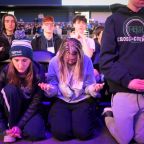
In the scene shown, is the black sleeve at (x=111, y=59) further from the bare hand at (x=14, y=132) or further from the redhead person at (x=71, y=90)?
the bare hand at (x=14, y=132)

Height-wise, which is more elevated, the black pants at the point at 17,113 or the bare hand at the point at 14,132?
the black pants at the point at 17,113

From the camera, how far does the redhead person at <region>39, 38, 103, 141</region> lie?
8.07 ft

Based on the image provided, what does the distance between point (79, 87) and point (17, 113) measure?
1.78ft

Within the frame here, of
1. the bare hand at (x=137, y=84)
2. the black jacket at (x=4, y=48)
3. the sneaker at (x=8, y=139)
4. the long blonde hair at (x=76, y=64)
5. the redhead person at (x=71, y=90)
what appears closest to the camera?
the bare hand at (x=137, y=84)

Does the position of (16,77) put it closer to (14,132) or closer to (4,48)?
(14,132)

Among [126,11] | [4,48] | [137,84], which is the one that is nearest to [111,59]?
[137,84]

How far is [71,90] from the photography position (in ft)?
8.36

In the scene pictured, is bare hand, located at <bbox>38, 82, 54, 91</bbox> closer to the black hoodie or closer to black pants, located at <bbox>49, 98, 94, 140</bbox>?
black pants, located at <bbox>49, 98, 94, 140</bbox>

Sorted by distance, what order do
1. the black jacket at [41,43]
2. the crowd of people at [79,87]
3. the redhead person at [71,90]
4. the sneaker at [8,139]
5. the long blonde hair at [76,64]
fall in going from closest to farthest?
1. the crowd of people at [79,87]
2. the sneaker at [8,139]
3. the redhead person at [71,90]
4. the long blonde hair at [76,64]
5. the black jacket at [41,43]

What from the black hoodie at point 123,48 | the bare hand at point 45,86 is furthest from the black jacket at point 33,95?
the black hoodie at point 123,48

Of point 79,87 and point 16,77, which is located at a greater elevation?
point 16,77

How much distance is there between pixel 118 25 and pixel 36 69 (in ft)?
2.52

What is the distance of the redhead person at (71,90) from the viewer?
2.46m

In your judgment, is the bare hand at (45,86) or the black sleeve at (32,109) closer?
the bare hand at (45,86)
